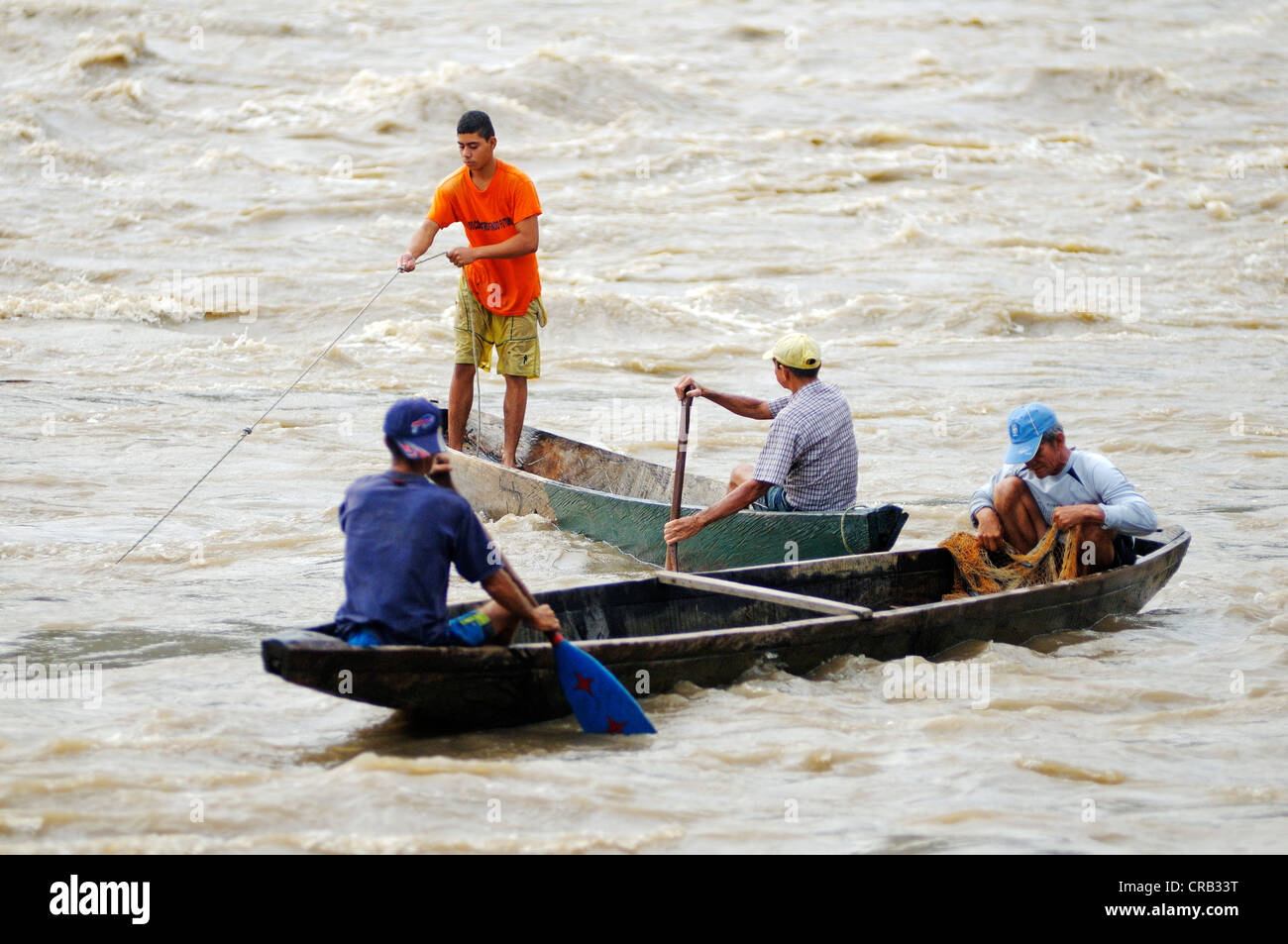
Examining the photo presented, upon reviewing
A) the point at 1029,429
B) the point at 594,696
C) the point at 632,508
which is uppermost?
the point at 1029,429

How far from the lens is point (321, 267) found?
16156 mm

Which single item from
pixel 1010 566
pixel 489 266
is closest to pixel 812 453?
pixel 1010 566

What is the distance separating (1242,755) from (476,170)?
15.0 feet

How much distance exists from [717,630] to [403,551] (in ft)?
4.19

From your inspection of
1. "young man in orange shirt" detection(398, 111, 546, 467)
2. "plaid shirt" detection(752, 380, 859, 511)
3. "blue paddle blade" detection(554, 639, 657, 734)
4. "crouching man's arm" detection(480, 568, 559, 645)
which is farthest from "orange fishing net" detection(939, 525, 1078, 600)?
"young man in orange shirt" detection(398, 111, 546, 467)

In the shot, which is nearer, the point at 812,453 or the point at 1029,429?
the point at 1029,429

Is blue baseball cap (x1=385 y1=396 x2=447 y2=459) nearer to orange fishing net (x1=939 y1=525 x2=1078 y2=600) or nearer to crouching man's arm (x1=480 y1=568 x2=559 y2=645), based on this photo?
crouching man's arm (x1=480 y1=568 x2=559 y2=645)

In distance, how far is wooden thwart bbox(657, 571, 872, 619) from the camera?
17.0 ft

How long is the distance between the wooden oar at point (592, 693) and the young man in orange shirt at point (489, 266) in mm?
3099

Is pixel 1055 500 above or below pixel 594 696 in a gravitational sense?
above

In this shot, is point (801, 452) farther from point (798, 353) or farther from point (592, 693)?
point (592, 693)

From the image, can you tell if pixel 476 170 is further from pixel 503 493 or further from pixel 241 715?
pixel 241 715

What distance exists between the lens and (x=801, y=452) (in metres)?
6.29

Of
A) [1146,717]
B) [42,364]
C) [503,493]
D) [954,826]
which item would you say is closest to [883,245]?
[42,364]
